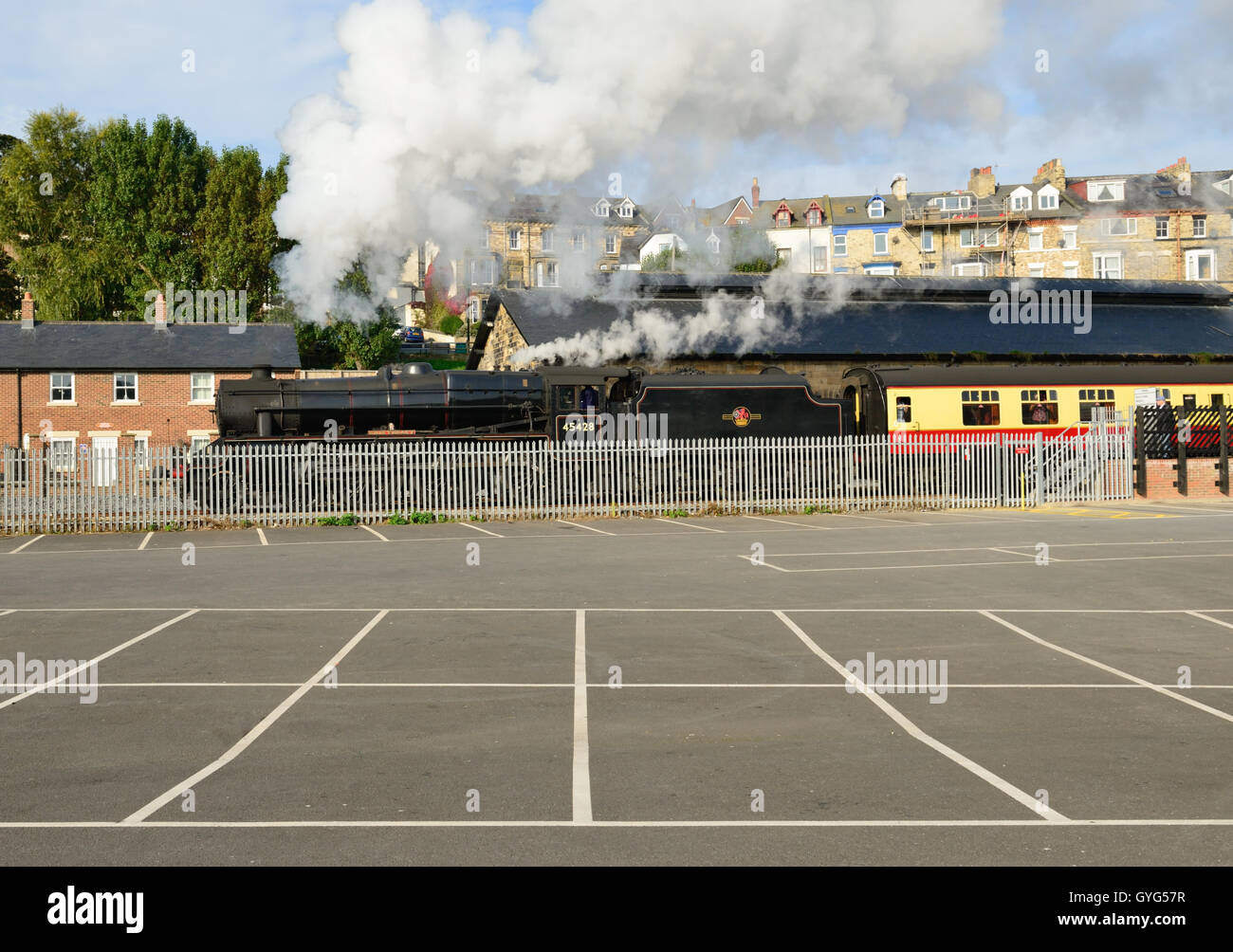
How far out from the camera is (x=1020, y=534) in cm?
1967

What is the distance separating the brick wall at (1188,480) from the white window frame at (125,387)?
33.6 m

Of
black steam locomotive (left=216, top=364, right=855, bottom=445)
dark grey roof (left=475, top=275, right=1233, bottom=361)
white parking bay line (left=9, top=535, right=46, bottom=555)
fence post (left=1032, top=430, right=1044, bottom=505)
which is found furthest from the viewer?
dark grey roof (left=475, top=275, right=1233, bottom=361)

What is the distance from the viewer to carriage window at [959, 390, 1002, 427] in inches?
1180

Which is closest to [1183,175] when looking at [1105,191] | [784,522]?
[1105,191]

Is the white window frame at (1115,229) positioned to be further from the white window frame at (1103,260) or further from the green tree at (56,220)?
the green tree at (56,220)

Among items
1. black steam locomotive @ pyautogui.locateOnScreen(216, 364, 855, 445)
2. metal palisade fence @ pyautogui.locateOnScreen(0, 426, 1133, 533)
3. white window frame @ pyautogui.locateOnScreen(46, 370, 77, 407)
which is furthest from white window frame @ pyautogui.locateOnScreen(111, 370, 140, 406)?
black steam locomotive @ pyautogui.locateOnScreen(216, 364, 855, 445)

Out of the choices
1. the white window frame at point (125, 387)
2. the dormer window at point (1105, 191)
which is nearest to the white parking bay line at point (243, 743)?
the white window frame at point (125, 387)

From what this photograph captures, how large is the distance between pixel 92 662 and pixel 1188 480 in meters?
26.8

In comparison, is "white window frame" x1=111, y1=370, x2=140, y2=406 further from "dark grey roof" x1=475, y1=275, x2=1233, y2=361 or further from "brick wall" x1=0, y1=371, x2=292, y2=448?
"dark grey roof" x1=475, y1=275, x2=1233, y2=361

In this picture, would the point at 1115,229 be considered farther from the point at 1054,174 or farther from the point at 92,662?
the point at 92,662

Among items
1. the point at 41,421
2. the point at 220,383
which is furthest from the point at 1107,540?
the point at 41,421

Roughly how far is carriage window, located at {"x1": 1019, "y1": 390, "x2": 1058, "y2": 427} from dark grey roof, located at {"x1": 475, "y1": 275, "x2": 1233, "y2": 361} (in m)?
7.24

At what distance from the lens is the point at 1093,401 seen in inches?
1206
